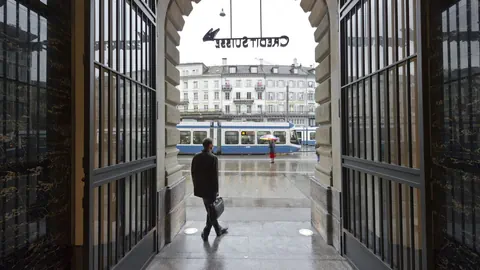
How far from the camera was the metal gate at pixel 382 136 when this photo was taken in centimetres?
277

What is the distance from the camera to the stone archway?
4.98 meters

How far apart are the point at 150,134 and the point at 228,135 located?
2344 centimetres

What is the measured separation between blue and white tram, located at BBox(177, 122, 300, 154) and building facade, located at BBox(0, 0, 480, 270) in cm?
2296

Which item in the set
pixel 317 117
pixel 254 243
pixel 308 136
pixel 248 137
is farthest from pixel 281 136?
pixel 254 243

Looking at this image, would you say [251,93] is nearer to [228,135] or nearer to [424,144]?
[228,135]

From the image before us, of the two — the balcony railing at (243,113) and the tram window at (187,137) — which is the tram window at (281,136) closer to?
the tram window at (187,137)

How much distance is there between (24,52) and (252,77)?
69407 millimetres

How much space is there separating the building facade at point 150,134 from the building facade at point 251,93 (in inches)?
2523

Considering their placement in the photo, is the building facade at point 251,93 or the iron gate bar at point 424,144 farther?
the building facade at point 251,93

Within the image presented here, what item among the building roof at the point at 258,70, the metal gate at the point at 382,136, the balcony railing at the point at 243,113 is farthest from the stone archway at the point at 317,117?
the building roof at the point at 258,70

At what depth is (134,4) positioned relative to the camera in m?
3.84

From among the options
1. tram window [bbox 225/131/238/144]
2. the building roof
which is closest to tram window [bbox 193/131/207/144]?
tram window [bbox 225/131/238/144]

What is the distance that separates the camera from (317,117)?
6.16 metres

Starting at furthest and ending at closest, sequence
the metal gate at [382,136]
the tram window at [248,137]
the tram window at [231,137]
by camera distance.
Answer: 1. the tram window at [248,137]
2. the tram window at [231,137]
3. the metal gate at [382,136]
